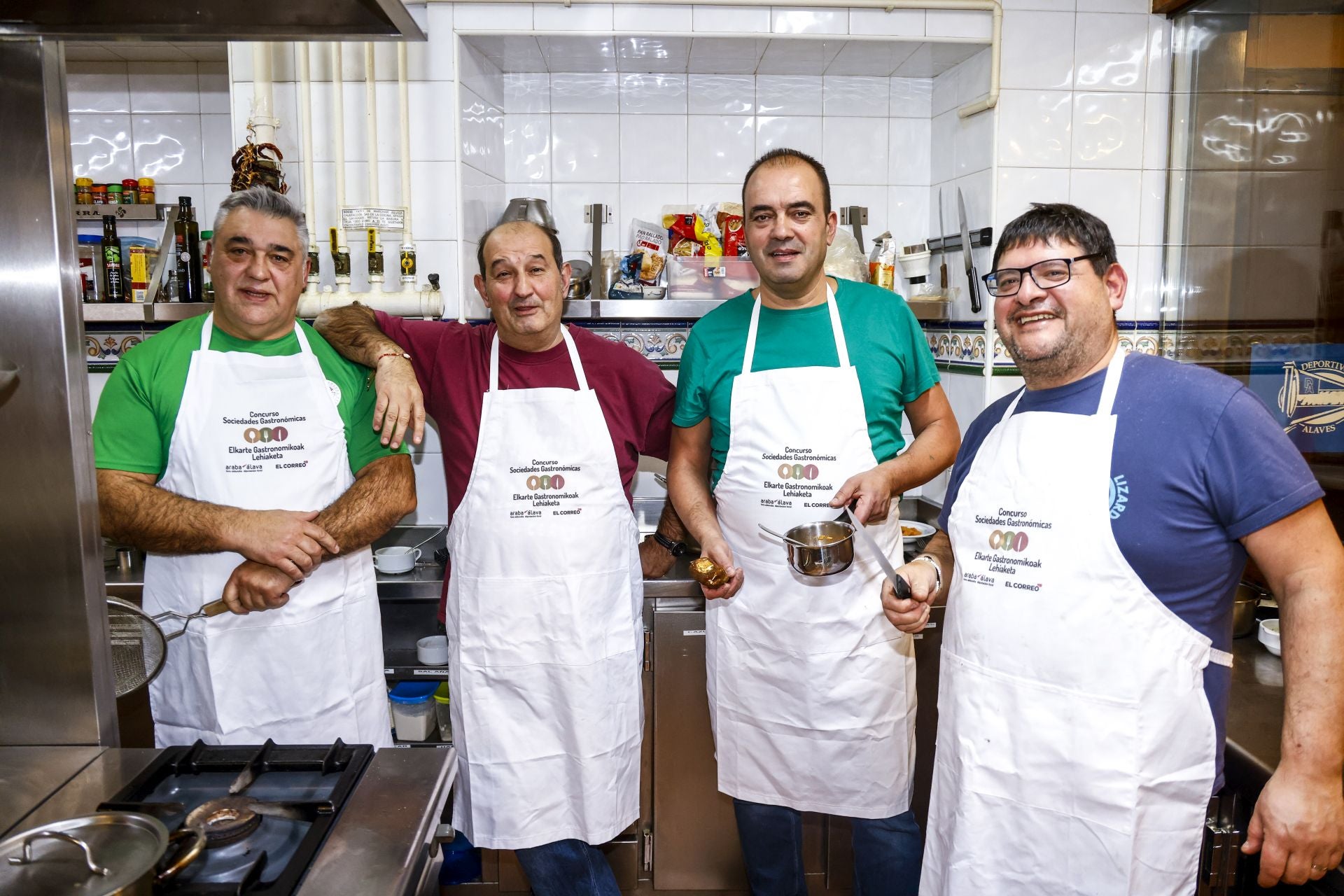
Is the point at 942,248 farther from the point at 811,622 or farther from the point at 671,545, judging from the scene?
the point at 811,622

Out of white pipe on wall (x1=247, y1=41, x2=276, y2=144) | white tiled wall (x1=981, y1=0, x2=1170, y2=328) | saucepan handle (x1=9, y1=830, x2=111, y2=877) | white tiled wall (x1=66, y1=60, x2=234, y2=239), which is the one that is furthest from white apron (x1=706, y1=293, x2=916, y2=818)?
white tiled wall (x1=66, y1=60, x2=234, y2=239)

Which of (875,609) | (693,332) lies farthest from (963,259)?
(875,609)

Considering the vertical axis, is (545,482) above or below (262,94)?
below

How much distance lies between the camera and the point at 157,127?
9.49 feet

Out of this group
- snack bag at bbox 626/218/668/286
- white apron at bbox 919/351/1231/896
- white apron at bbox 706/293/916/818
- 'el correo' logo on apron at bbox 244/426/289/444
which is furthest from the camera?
snack bag at bbox 626/218/668/286

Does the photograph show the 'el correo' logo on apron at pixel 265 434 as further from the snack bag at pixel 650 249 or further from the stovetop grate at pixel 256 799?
the snack bag at pixel 650 249

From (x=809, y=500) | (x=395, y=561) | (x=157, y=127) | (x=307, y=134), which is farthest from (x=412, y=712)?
(x=157, y=127)

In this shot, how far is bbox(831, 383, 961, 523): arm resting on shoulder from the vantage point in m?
1.78

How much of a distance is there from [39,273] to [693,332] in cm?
125

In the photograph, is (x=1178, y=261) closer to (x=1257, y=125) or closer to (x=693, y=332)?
(x=1257, y=125)

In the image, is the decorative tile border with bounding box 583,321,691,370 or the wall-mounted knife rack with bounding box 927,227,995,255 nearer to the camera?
the wall-mounted knife rack with bounding box 927,227,995,255

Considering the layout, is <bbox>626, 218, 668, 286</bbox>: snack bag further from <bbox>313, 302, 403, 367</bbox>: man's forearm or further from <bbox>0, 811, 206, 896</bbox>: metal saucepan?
Result: <bbox>0, 811, 206, 896</bbox>: metal saucepan

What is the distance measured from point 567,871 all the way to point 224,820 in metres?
1.20

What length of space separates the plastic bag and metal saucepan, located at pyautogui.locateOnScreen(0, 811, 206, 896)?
83.9 inches
